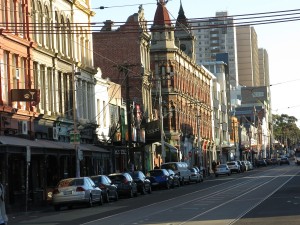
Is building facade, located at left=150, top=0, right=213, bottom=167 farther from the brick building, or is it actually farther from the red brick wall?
the red brick wall

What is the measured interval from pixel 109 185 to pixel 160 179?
15.8 metres

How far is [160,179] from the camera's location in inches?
2175

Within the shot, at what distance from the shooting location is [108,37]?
77.6 metres

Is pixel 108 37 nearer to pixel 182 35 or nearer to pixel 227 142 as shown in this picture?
pixel 182 35

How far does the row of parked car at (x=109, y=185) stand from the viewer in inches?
1380

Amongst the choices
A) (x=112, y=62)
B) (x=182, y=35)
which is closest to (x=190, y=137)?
(x=182, y=35)

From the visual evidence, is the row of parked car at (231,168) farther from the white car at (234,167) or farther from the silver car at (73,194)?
the silver car at (73,194)

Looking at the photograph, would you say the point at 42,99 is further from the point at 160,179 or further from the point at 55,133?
the point at 160,179

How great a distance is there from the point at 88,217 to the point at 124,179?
15785 millimetres

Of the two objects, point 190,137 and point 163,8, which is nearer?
point 163,8

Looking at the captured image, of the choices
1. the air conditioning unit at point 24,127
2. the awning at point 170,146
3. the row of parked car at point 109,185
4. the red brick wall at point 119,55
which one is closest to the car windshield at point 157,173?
the row of parked car at point 109,185

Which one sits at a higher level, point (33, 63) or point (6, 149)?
point (33, 63)

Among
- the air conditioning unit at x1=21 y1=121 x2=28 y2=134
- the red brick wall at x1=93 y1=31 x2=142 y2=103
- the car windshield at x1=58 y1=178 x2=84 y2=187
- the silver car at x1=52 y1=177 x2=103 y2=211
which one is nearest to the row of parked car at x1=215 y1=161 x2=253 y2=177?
the red brick wall at x1=93 y1=31 x2=142 y2=103

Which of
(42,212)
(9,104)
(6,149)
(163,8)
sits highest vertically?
(163,8)
